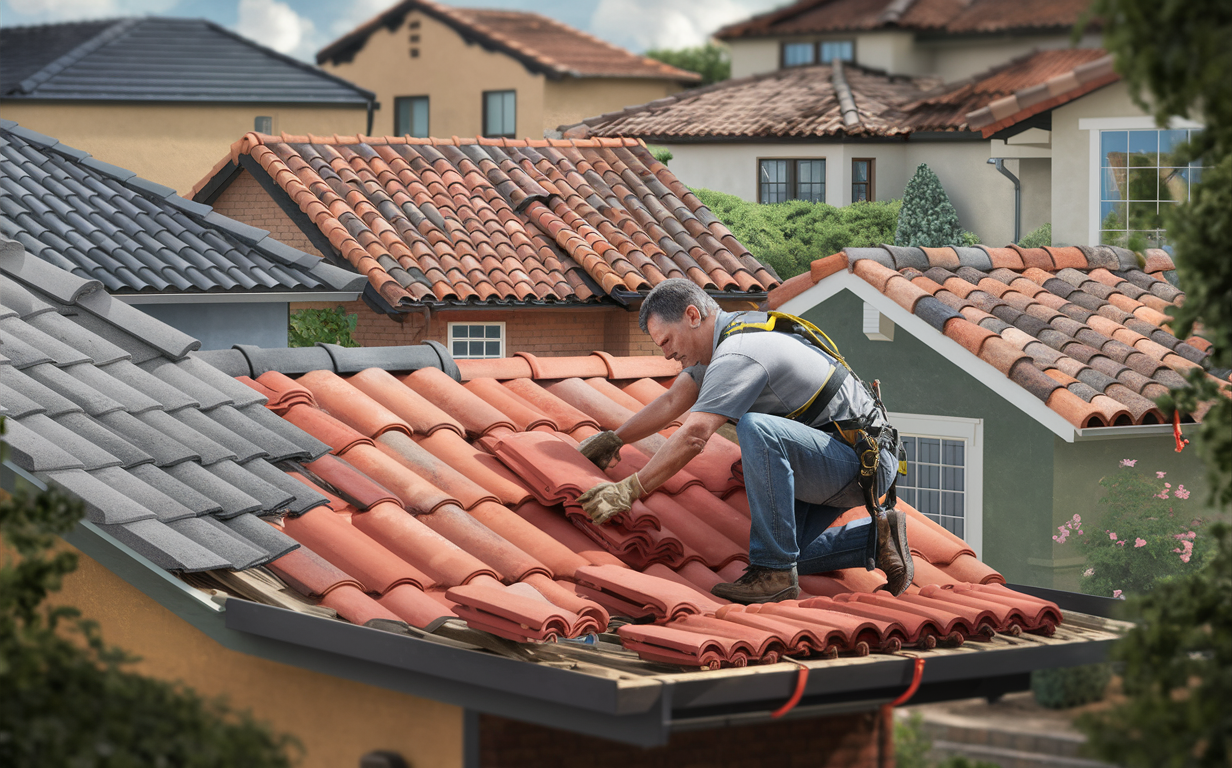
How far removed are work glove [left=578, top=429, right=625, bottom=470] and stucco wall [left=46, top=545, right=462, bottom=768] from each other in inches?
78.5

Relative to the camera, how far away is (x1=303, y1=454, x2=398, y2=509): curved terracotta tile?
18.9 feet

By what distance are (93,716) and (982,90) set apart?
115 feet

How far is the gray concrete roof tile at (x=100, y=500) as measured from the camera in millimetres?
4664

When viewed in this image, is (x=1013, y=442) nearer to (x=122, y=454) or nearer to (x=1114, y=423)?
(x=1114, y=423)

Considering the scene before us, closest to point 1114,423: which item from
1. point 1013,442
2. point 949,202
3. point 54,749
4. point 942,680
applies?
point 1013,442

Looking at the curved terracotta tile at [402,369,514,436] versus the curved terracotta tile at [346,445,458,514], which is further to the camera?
the curved terracotta tile at [402,369,514,436]

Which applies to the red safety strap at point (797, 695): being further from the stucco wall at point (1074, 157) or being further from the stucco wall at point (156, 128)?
the stucco wall at point (156, 128)

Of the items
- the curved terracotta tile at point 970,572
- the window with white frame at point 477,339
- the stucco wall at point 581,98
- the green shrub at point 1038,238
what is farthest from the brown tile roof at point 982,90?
the curved terracotta tile at point 970,572

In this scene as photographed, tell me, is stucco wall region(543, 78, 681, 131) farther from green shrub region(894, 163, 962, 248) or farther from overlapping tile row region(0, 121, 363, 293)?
overlapping tile row region(0, 121, 363, 293)

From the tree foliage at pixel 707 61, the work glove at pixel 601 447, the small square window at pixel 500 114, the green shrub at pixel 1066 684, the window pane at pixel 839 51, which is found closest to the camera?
the green shrub at pixel 1066 684

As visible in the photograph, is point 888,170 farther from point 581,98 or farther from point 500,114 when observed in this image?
point 500,114

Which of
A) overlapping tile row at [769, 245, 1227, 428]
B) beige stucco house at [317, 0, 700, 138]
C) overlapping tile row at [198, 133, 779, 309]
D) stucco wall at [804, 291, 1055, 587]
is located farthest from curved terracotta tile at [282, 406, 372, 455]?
beige stucco house at [317, 0, 700, 138]

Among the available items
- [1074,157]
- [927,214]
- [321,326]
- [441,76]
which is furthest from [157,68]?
[1074,157]

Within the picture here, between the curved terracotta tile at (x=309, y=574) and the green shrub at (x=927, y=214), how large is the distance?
27911 mm
